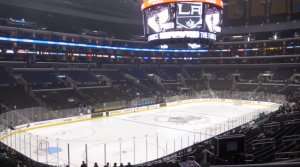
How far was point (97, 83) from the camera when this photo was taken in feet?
114

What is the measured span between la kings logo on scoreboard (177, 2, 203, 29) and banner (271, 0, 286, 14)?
32.1 metres

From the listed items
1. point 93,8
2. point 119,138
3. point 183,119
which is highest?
point 93,8

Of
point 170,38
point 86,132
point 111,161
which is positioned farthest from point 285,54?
point 111,161

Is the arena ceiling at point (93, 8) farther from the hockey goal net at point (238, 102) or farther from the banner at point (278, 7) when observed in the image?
the banner at point (278, 7)

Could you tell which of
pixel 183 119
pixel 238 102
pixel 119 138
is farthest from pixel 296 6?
pixel 119 138

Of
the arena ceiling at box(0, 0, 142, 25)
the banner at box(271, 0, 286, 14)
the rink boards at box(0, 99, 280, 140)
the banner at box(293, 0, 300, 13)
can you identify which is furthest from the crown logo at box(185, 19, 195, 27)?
the banner at box(293, 0, 300, 13)

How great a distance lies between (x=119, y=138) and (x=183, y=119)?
8286 millimetres

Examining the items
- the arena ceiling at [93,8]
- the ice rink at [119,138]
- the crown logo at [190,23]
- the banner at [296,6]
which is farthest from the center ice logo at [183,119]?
the banner at [296,6]

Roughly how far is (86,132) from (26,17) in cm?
2533

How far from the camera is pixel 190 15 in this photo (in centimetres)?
1538

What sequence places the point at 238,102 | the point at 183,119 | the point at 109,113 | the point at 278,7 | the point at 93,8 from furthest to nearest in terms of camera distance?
1. the point at 278,7
2. the point at 93,8
3. the point at 238,102
4. the point at 109,113
5. the point at 183,119

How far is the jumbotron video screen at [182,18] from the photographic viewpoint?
15.1 m

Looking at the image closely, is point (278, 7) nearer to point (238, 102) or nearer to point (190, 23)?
point (238, 102)

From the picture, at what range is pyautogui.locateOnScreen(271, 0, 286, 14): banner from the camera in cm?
4162
